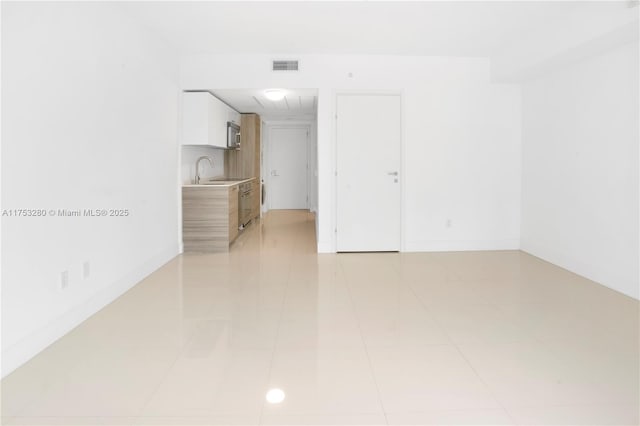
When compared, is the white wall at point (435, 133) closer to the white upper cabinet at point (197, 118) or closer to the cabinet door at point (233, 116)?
the white upper cabinet at point (197, 118)

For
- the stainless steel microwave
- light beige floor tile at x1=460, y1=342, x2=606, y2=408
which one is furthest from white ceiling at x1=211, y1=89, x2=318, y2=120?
light beige floor tile at x1=460, y1=342, x2=606, y2=408

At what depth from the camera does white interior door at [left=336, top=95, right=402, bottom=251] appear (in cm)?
538

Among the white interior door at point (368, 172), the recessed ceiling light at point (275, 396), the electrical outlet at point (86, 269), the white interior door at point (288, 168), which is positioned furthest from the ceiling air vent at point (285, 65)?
the white interior door at point (288, 168)

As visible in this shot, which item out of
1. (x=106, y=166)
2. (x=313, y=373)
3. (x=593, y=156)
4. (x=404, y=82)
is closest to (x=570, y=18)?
(x=593, y=156)

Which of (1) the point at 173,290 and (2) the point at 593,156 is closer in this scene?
(1) the point at 173,290

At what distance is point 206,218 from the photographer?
215 inches

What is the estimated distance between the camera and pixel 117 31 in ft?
11.6

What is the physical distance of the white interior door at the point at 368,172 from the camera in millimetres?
5383

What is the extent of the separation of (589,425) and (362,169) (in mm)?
4007

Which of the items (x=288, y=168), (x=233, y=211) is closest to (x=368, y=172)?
(x=233, y=211)

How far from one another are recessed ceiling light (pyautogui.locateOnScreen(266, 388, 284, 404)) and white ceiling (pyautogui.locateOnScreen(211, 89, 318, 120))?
4185 mm

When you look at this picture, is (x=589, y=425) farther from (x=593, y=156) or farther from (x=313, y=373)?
(x=593, y=156)

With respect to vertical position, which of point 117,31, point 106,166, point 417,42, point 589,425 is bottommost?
point 589,425

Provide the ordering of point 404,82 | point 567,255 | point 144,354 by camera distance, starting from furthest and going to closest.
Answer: point 404,82
point 567,255
point 144,354
